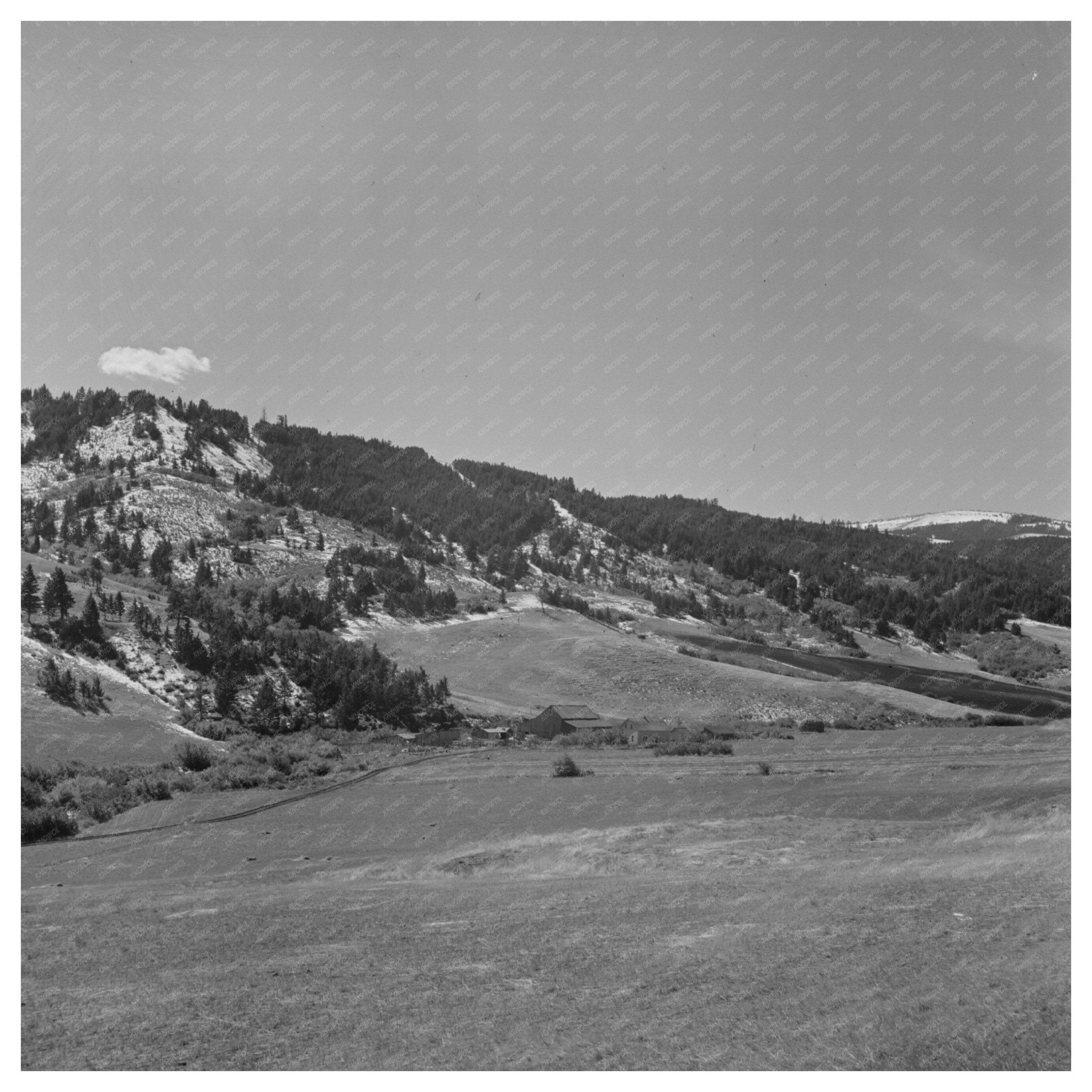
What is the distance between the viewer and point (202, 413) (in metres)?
163

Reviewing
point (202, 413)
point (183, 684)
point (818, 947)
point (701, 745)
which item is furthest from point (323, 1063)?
point (202, 413)

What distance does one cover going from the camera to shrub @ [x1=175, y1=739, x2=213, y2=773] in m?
43.1

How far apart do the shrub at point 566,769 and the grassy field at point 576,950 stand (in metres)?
16.2

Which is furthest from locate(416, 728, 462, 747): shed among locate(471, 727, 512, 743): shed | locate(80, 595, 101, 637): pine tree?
locate(80, 595, 101, 637): pine tree

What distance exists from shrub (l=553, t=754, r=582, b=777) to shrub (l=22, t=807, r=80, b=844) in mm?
20064

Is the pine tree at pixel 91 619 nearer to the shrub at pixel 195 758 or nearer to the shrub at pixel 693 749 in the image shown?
the shrub at pixel 195 758

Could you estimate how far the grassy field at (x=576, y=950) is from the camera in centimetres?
831

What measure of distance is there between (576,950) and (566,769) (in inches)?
1187

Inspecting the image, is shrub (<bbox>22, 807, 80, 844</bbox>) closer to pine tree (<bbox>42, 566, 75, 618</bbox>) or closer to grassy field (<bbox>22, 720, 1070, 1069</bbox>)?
grassy field (<bbox>22, 720, 1070, 1069</bbox>)

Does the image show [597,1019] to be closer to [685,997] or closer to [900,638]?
[685,997]

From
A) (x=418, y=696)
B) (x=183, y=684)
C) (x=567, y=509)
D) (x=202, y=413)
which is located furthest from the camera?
(x=567, y=509)

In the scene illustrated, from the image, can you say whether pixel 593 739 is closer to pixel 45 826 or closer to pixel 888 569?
pixel 45 826

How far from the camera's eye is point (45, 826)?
2877cm

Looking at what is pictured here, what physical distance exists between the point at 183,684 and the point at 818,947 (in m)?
→ 58.7
